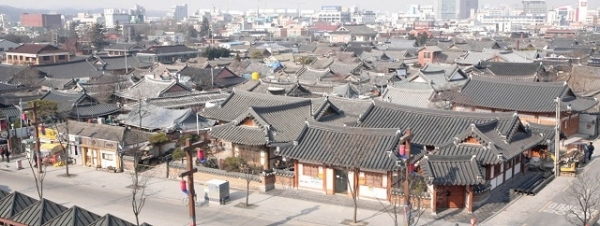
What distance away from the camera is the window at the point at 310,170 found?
26.7 metres

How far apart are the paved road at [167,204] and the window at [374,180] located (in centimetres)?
135

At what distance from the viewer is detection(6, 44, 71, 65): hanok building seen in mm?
77625

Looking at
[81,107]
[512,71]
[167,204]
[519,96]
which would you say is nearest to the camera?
[167,204]

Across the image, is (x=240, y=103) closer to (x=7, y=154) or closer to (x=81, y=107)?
(x=81, y=107)

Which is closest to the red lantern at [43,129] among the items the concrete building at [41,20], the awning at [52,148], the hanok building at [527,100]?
the awning at [52,148]

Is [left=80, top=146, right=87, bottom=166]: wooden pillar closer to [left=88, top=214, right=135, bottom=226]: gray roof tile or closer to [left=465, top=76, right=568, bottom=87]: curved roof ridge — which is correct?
[left=88, top=214, right=135, bottom=226]: gray roof tile

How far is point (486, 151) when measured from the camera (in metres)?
25.1

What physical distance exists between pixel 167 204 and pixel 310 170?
20.9 feet

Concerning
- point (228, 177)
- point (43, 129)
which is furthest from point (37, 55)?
point (228, 177)

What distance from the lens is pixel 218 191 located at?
84.5 ft

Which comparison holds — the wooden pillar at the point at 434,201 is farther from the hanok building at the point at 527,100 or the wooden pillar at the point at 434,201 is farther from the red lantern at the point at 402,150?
the hanok building at the point at 527,100

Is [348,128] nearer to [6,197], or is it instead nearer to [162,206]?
[162,206]

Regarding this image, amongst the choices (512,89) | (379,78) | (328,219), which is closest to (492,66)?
(379,78)

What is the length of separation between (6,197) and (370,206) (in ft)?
44.6
